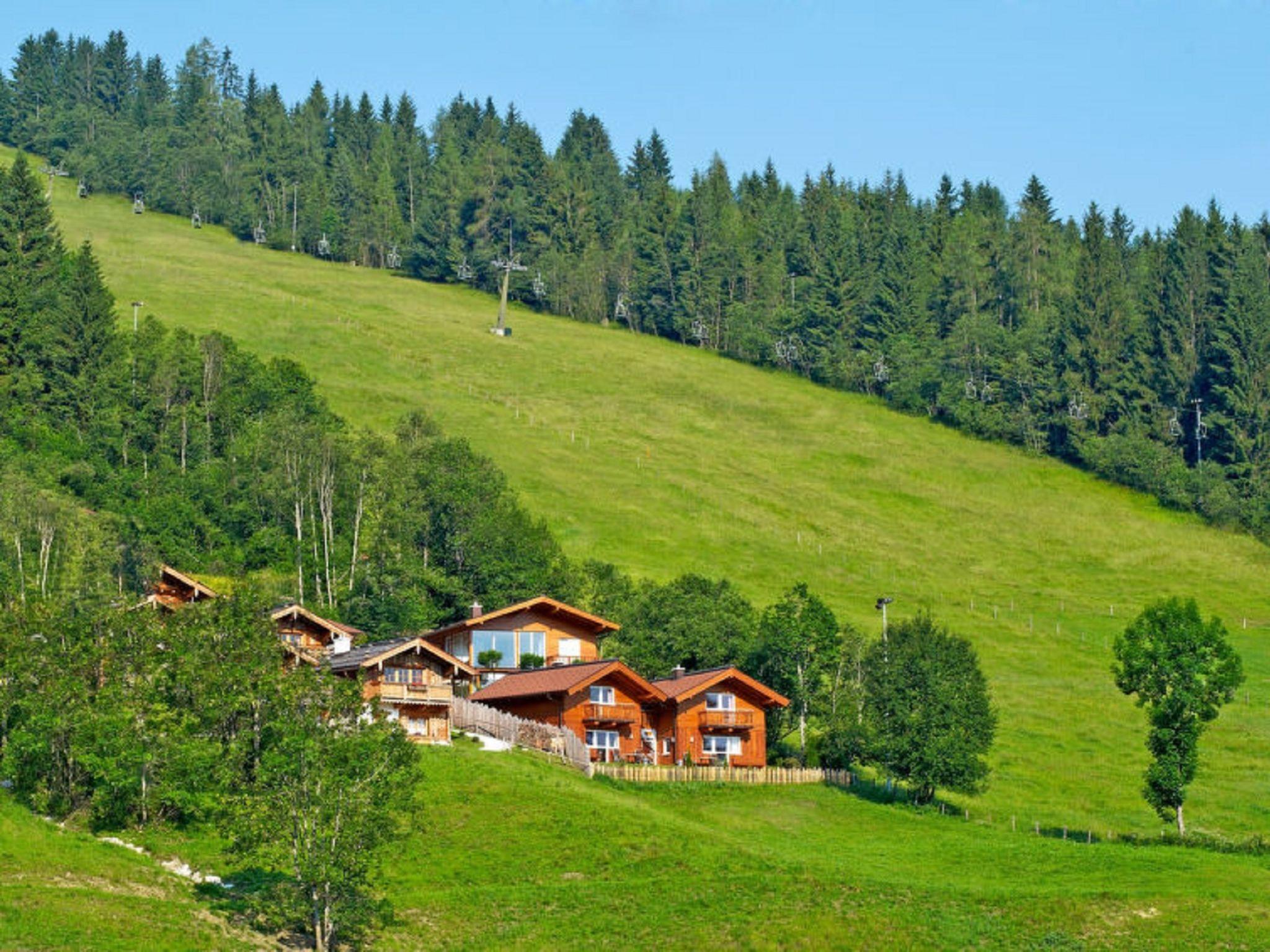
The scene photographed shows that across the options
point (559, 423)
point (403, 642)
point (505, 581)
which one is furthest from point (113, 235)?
point (403, 642)

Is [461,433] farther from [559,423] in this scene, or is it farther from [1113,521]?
[1113,521]

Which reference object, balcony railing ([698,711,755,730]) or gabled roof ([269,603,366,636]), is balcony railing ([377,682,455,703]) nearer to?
gabled roof ([269,603,366,636])

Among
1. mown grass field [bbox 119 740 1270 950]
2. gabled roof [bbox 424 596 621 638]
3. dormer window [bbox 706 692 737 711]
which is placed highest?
gabled roof [bbox 424 596 621 638]

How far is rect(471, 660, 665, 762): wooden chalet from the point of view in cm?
7781

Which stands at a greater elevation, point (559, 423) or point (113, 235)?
point (113, 235)

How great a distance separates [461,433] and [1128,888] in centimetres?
9002

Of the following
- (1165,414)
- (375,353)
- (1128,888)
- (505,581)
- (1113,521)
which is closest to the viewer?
Answer: (1128,888)

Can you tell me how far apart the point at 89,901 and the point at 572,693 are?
114ft

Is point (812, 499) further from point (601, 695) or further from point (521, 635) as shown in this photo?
point (601, 695)

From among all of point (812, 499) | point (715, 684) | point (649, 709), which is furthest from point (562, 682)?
point (812, 499)

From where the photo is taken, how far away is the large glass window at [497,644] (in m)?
88.0

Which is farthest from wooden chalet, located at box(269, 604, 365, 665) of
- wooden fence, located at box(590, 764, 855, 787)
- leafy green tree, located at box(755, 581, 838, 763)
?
leafy green tree, located at box(755, 581, 838, 763)

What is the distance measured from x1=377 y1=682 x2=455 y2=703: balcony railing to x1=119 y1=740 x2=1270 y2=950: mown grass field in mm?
7951

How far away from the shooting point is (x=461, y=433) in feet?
451
